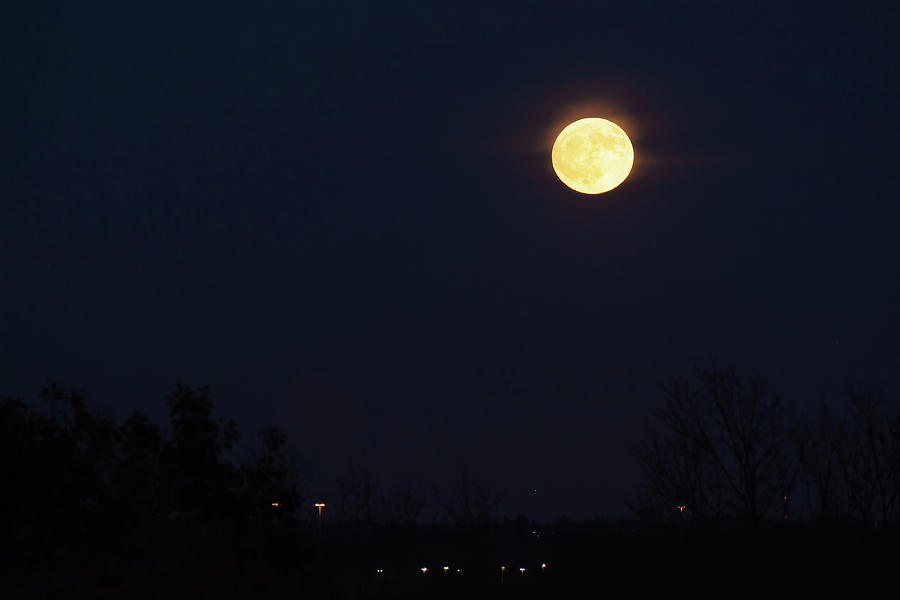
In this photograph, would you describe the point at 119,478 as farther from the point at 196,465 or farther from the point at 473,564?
the point at 473,564

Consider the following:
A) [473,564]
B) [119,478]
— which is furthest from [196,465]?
[473,564]

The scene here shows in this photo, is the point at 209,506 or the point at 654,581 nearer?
the point at 209,506

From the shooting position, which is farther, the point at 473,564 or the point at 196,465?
the point at 473,564

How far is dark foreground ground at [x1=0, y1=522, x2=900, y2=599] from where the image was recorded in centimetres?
1572

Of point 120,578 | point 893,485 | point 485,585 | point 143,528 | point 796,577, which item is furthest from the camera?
point 893,485

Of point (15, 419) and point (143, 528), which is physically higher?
point (15, 419)

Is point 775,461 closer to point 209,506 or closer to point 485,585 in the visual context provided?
point 485,585

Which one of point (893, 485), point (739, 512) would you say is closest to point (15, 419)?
point (739, 512)

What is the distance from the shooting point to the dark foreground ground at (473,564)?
619 inches

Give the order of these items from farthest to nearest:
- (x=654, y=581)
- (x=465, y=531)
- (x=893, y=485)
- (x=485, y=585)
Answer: (x=465, y=531)
(x=893, y=485)
(x=654, y=581)
(x=485, y=585)

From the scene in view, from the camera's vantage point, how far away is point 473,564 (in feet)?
174

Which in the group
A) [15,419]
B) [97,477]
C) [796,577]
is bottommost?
[796,577]

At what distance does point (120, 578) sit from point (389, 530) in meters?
59.9

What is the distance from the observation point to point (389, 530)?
73375 mm
